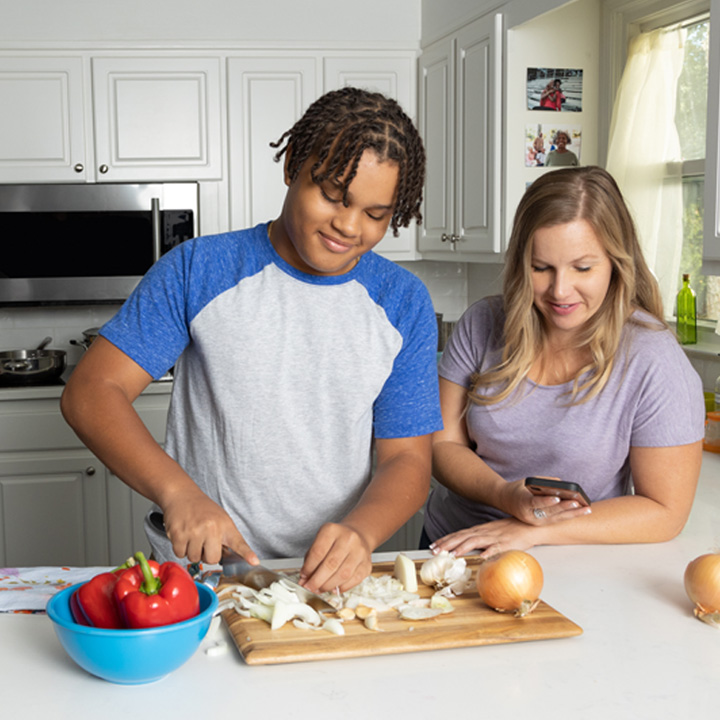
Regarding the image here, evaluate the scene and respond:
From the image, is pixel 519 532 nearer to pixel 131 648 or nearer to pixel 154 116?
pixel 131 648

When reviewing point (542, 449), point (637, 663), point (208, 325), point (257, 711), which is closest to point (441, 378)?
point (542, 449)

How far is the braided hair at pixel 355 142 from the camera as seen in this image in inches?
42.4

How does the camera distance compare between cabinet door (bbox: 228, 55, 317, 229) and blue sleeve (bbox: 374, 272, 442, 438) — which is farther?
cabinet door (bbox: 228, 55, 317, 229)

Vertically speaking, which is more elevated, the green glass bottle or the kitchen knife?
the green glass bottle

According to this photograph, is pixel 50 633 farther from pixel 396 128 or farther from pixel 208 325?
pixel 396 128

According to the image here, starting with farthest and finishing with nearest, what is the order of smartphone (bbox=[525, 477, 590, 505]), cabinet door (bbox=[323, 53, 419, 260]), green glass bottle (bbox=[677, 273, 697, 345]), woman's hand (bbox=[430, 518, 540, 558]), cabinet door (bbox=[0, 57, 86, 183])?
cabinet door (bbox=[323, 53, 419, 260]), cabinet door (bbox=[0, 57, 86, 183]), green glass bottle (bbox=[677, 273, 697, 345]), woman's hand (bbox=[430, 518, 540, 558]), smartphone (bbox=[525, 477, 590, 505])

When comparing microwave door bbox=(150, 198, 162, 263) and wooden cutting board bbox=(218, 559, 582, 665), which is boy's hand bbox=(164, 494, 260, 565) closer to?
wooden cutting board bbox=(218, 559, 582, 665)

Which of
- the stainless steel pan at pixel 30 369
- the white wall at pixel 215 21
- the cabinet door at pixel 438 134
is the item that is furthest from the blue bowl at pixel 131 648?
the white wall at pixel 215 21

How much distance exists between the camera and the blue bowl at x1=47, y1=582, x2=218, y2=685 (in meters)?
0.82

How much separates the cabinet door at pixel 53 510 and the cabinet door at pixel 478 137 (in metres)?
1.46

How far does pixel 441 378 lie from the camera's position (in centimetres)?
161

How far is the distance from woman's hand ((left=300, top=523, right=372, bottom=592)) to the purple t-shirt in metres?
0.48

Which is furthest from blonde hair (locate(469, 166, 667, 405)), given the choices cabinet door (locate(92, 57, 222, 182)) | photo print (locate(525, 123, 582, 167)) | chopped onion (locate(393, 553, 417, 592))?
cabinet door (locate(92, 57, 222, 182))

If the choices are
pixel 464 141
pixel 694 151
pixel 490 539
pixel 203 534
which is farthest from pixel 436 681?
pixel 464 141
